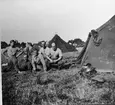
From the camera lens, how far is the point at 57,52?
14.3 feet

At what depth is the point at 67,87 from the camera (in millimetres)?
3977

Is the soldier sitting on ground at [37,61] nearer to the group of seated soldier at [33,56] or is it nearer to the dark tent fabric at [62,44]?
the group of seated soldier at [33,56]

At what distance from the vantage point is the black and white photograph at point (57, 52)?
154 inches

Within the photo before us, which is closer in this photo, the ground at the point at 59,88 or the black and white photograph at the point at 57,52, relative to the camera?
the ground at the point at 59,88

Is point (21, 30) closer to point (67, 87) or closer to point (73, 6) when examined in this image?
point (73, 6)

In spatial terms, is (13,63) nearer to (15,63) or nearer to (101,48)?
(15,63)

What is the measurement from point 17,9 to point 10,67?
4.04ft

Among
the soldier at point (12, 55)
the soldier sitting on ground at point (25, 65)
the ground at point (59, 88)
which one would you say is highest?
the soldier at point (12, 55)

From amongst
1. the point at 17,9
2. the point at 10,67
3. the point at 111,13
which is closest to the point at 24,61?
the point at 10,67

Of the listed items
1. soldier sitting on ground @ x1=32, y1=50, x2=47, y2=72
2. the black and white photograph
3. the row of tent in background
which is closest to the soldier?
the black and white photograph

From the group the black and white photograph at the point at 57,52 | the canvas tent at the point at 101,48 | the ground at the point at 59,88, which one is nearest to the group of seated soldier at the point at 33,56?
the black and white photograph at the point at 57,52

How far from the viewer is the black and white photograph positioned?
3918 mm

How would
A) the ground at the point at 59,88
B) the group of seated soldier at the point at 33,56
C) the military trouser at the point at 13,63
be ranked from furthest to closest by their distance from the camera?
the military trouser at the point at 13,63 < the group of seated soldier at the point at 33,56 < the ground at the point at 59,88

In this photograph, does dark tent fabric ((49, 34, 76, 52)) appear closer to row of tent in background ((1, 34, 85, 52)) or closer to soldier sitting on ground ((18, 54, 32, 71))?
row of tent in background ((1, 34, 85, 52))
